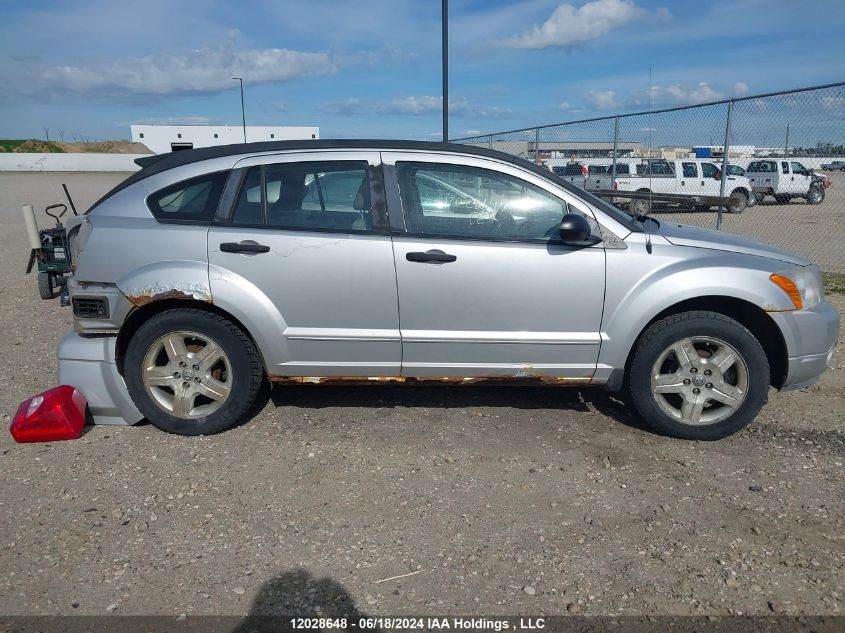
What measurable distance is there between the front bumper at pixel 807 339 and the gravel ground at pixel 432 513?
0.44m

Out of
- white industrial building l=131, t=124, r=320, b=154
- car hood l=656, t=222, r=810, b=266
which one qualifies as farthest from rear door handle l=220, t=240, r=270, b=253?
white industrial building l=131, t=124, r=320, b=154

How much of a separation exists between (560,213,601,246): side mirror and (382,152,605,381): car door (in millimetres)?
104

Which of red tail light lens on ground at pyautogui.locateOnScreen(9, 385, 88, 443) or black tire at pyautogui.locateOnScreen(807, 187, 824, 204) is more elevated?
black tire at pyautogui.locateOnScreen(807, 187, 824, 204)

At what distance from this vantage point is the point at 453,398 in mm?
4836

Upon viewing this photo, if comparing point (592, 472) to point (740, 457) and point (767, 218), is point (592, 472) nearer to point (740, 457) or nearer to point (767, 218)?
point (740, 457)

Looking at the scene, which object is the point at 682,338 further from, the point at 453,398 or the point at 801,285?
the point at 453,398

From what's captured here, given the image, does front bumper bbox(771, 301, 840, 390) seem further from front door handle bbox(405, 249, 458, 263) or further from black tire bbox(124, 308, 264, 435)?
black tire bbox(124, 308, 264, 435)

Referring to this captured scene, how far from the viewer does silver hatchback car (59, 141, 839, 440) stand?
3955 mm

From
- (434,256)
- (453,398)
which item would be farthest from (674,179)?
(434,256)

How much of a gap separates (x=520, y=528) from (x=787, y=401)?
2746 millimetres

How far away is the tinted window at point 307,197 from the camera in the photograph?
403cm

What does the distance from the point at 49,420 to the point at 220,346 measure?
45.7 inches

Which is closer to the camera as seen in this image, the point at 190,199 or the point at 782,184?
the point at 190,199

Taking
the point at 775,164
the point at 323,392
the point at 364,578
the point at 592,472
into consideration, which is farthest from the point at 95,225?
the point at 775,164
